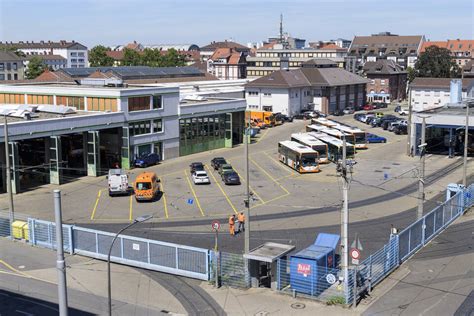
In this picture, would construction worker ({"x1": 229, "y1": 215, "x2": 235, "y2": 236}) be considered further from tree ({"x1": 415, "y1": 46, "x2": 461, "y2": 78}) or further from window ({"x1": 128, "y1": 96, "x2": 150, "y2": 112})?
tree ({"x1": 415, "y1": 46, "x2": 461, "y2": 78})

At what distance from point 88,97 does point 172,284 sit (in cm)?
3419

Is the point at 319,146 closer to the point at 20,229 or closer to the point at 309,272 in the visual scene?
the point at 20,229

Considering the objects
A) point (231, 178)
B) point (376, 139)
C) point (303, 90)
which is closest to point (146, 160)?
point (231, 178)

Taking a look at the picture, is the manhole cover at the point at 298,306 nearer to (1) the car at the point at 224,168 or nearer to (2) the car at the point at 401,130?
(1) the car at the point at 224,168

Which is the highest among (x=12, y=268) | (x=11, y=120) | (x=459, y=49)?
(x=459, y=49)

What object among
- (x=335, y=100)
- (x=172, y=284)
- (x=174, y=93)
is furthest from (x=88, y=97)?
(x=335, y=100)

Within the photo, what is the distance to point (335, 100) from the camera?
334ft

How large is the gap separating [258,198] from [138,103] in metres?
18.8

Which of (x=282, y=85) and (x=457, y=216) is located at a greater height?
(x=282, y=85)

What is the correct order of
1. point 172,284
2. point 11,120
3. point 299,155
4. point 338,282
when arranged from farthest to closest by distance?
point 299,155, point 11,120, point 172,284, point 338,282

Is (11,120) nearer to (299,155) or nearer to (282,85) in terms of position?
(299,155)

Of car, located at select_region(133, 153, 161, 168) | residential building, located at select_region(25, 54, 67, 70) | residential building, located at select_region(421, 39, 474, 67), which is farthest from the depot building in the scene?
residential building, located at select_region(25, 54, 67, 70)

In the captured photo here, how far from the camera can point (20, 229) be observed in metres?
33.6

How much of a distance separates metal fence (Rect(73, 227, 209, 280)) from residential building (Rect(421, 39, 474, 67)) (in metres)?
145
